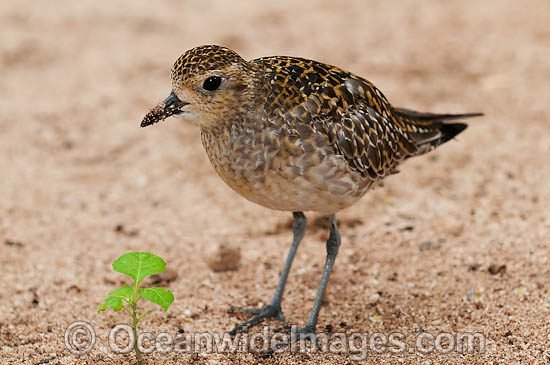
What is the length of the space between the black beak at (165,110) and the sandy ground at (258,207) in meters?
1.66

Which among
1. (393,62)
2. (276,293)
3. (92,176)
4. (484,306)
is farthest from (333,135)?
(393,62)

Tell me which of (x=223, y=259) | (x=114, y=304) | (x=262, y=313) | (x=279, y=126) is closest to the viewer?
(x=114, y=304)

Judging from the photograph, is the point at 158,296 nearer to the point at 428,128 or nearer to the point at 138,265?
the point at 138,265

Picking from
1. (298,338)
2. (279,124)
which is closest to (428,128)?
(279,124)

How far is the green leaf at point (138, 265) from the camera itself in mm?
3967

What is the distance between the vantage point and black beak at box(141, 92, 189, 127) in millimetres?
4152

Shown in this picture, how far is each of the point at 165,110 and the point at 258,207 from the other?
260 centimetres

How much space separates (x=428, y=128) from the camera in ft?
17.9

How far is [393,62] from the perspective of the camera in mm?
8992

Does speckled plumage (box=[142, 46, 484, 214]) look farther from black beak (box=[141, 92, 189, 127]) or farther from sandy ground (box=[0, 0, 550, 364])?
sandy ground (box=[0, 0, 550, 364])

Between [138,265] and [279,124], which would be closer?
[138,265]

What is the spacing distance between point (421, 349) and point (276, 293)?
1227 millimetres

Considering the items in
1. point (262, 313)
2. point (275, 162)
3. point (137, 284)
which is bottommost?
point (262, 313)

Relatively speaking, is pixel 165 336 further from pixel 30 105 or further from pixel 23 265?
pixel 30 105
